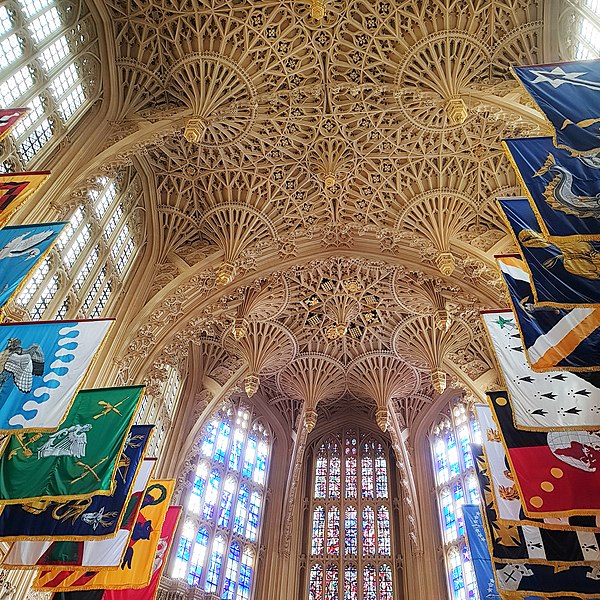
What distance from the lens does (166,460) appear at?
72.1ft

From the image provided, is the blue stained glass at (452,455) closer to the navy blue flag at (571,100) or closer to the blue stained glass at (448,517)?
the blue stained glass at (448,517)

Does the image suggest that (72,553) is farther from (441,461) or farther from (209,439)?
(441,461)

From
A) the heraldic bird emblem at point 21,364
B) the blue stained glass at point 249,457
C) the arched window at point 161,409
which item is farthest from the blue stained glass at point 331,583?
the heraldic bird emblem at point 21,364

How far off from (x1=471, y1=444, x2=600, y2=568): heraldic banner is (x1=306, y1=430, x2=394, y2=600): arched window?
14981 mm

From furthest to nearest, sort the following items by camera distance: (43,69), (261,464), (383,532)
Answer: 1. (261,464)
2. (383,532)
3. (43,69)

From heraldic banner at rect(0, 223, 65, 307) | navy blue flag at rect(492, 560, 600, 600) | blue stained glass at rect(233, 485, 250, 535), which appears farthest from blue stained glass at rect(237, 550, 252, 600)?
heraldic banner at rect(0, 223, 65, 307)

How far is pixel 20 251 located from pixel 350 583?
2220 centimetres

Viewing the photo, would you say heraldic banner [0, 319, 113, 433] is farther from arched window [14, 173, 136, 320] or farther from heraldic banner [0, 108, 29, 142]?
arched window [14, 173, 136, 320]

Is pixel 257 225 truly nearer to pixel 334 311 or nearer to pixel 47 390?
pixel 334 311

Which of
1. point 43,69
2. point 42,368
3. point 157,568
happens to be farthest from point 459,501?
point 43,69

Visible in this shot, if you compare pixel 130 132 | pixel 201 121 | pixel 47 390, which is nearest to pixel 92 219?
pixel 130 132

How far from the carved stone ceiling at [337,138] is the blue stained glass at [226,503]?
8.06 meters

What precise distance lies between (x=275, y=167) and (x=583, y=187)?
13.4m

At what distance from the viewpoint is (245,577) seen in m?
23.9
